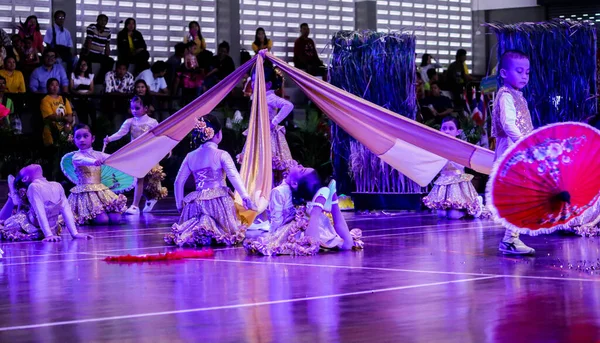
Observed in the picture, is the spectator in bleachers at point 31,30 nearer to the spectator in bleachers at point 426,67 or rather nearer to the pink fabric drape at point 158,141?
the pink fabric drape at point 158,141

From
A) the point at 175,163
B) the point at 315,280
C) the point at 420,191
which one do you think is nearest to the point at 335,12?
the point at 175,163

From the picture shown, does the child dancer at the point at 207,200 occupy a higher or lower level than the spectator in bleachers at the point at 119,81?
lower

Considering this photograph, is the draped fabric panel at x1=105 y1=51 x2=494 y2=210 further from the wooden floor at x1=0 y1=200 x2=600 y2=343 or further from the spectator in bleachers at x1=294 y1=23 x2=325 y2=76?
the spectator in bleachers at x1=294 y1=23 x2=325 y2=76

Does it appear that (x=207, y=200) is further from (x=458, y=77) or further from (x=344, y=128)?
(x=458, y=77)

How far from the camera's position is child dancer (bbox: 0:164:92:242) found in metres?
9.12

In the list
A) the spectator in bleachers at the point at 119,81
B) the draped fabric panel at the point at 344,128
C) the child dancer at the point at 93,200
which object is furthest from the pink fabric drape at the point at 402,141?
the spectator in bleachers at the point at 119,81

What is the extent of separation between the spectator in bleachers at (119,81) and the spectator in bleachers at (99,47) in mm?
562

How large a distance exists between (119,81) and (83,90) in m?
0.56

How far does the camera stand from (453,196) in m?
11.4

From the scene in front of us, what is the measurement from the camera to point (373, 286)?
18.3 feet

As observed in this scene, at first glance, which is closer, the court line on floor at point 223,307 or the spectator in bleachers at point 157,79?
the court line on floor at point 223,307

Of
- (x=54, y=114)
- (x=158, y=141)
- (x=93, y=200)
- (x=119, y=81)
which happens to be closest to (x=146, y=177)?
(x=93, y=200)

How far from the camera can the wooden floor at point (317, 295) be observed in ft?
13.8

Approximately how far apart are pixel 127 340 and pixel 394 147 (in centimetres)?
437
